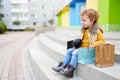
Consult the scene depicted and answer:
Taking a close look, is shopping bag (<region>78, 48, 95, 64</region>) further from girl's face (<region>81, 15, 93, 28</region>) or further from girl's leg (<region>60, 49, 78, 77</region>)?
girl's face (<region>81, 15, 93, 28</region>)

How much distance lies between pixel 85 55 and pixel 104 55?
1.15 feet

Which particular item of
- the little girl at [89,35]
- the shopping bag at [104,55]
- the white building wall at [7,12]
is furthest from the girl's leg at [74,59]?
the white building wall at [7,12]

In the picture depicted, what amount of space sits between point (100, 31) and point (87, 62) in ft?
1.81

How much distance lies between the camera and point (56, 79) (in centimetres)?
391

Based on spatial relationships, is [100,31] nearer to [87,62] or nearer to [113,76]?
[87,62]

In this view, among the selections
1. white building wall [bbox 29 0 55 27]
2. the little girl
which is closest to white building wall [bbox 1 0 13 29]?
white building wall [bbox 29 0 55 27]

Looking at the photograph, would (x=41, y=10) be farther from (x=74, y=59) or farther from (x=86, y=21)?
(x=74, y=59)

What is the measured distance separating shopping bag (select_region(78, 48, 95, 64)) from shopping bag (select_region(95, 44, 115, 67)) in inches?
9.1

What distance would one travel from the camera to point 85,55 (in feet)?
12.4

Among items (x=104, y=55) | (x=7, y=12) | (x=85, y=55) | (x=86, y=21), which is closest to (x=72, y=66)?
(x=85, y=55)

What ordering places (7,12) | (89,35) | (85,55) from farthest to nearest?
1. (7,12)
2. (89,35)
3. (85,55)

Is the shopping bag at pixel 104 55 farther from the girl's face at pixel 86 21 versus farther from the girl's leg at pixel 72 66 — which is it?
the girl's face at pixel 86 21

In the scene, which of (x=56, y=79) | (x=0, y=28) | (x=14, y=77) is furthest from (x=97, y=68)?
(x=0, y=28)

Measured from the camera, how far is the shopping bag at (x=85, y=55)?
376 centimetres
